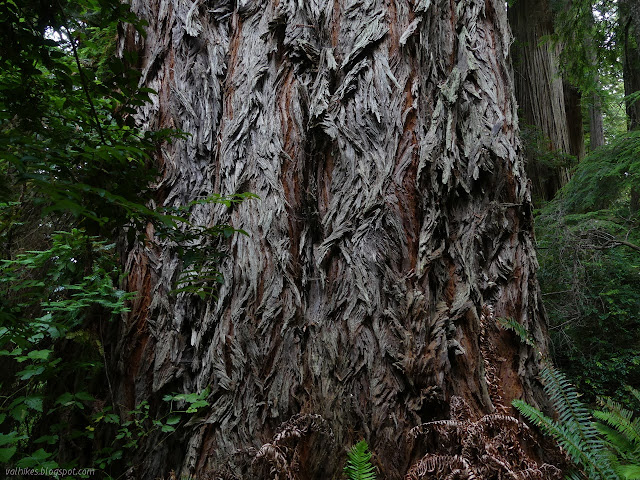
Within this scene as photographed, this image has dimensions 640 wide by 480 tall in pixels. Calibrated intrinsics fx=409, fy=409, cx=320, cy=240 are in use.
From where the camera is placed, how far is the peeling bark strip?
2.12 meters

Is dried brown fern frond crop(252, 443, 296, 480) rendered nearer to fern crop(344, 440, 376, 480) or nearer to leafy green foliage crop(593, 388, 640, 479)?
fern crop(344, 440, 376, 480)

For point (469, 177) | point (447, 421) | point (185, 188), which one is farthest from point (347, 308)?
point (185, 188)

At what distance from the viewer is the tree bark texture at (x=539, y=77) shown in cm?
788

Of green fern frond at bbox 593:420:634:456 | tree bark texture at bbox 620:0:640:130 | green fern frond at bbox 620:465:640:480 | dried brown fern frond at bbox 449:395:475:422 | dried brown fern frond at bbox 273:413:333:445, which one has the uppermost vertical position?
tree bark texture at bbox 620:0:640:130

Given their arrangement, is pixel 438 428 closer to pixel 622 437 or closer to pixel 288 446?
pixel 288 446

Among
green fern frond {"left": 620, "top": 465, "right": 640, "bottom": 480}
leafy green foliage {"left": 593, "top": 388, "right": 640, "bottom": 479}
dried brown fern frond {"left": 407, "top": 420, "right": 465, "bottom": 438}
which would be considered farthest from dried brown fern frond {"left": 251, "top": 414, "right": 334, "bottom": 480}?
leafy green foliage {"left": 593, "top": 388, "right": 640, "bottom": 479}

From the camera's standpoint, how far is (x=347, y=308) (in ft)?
7.30

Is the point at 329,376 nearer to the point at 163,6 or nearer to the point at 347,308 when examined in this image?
the point at 347,308

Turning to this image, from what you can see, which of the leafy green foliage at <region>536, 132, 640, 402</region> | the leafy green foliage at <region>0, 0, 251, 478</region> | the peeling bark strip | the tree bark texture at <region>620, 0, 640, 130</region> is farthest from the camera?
the tree bark texture at <region>620, 0, 640, 130</region>

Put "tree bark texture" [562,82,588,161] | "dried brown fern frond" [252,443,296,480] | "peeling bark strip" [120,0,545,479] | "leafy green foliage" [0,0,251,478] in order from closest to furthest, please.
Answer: "leafy green foliage" [0,0,251,478] < "dried brown fern frond" [252,443,296,480] < "peeling bark strip" [120,0,545,479] < "tree bark texture" [562,82,588,161]

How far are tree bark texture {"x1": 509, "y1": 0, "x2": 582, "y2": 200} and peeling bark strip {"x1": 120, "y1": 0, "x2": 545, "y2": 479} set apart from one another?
593cm

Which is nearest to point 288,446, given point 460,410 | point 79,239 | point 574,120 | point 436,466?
point 436,466

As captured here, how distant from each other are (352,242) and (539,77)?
784 centimetres

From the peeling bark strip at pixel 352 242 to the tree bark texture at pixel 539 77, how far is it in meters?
5.93
